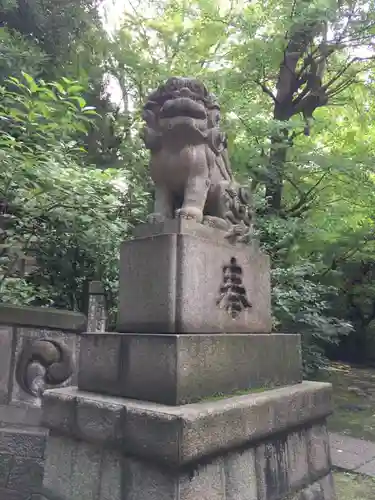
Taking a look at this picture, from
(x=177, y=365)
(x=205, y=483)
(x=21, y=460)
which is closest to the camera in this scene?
(x=205, y=483)

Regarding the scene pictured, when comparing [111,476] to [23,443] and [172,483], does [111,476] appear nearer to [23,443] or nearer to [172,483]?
[172,483]

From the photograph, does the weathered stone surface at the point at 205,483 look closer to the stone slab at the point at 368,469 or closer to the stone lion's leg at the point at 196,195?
the stone lion's leg at the point at 196,195

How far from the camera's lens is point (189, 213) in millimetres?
2865

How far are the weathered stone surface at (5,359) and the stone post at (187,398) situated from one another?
110cm

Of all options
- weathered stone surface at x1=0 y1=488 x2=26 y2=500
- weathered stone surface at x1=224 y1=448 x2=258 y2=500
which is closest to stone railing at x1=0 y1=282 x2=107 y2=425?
weathered stone surface at x1=0 y1=488 x2=26 y2=500

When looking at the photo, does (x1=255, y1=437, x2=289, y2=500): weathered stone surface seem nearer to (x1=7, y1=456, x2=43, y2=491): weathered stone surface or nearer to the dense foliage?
(x1=7, y1=456, x2=43, y2=491): weathered stone surface

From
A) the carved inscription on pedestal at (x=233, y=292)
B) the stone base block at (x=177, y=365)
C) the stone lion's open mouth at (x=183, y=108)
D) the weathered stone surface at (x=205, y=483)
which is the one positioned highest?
the stone lion's open mouth at (x=183, y=108)

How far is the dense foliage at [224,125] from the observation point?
5.10m

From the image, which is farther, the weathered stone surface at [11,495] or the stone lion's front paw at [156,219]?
the weathered stone surface at [11,495]

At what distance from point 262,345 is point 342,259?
7.57m

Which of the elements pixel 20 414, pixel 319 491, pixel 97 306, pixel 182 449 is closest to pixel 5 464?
pixel 20 414

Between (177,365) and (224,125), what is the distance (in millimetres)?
5747

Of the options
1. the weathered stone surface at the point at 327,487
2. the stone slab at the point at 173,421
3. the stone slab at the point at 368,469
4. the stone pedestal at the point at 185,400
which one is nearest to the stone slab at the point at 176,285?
the stone pedestal at the point at 185,400

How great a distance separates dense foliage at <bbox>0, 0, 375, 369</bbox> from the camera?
16.7 ft
